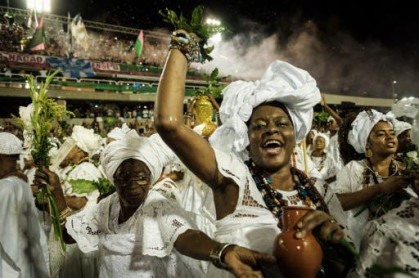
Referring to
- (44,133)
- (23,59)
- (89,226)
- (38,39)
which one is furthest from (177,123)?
(23,59)

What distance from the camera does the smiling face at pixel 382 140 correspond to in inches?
158

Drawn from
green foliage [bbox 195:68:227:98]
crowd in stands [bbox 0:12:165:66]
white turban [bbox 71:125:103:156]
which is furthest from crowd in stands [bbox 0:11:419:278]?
crowd in stands [bbox 0:12:165:66]

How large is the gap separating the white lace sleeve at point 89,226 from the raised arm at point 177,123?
4.34 feet

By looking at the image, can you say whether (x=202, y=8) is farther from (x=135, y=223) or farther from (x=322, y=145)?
(x=322, y=145)

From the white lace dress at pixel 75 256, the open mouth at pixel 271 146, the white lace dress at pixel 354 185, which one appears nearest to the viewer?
the open mouth at pixel 271 146

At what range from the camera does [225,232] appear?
7.16 ft

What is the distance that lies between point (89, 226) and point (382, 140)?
2.98 meters

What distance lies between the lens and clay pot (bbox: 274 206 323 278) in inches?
66.5

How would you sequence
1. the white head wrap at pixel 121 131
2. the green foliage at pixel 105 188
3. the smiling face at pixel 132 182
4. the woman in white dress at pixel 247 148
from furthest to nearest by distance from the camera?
the green foliage at pixel 105 188, the white head wrap at pixel 121 131, the smiling face at pixel 132 182, the woman in white dress at pixel 247 148

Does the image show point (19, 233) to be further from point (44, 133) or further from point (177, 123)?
point (177, 123)

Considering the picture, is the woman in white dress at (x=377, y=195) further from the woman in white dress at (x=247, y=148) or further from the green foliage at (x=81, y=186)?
the green foliage at (x=81, y=186)

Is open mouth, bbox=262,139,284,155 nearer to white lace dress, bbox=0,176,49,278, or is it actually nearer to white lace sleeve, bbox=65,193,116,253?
white lace sleeve, bbox=65,193,116,253

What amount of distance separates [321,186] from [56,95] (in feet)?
88.5

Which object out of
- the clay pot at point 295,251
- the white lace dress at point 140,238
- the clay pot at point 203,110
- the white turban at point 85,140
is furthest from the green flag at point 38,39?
the clay pot at point 295,251
